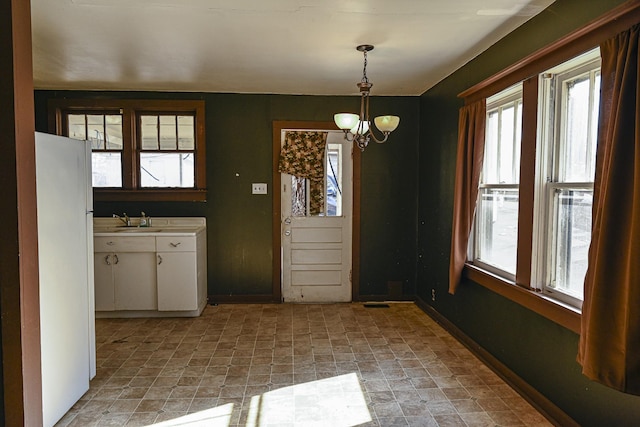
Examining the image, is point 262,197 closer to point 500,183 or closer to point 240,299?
point 240,299

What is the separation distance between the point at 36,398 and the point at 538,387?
9.34 feet

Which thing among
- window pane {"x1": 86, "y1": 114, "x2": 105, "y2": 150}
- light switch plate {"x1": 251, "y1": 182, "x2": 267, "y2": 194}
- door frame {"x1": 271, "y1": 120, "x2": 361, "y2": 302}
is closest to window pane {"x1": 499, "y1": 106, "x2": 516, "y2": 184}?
door frame {"x1": 271, "y1": 120, "x2": 361, "y2": 302}

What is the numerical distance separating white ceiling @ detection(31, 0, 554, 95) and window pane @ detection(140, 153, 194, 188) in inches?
31.5

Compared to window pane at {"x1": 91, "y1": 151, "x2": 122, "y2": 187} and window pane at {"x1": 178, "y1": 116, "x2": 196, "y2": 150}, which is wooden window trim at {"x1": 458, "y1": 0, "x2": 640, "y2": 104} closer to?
window pane at {"x1": 178, "y1": 116, "x2": 196, "y2": 150}

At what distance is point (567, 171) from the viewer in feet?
8.18

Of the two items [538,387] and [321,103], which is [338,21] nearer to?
[321,103]

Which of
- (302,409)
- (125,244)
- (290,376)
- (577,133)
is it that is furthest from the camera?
(125,244)

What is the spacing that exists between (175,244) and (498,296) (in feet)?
10.1

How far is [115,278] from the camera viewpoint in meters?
4.36

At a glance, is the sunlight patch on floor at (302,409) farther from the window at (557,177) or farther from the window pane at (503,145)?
the window pane at (503,145)

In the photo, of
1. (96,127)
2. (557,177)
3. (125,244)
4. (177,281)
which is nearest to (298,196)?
(177,281)

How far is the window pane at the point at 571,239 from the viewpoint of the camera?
92.5 inches

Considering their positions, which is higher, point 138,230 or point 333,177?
point 333,177

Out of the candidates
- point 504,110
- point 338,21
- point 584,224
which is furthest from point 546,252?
point 338,21
